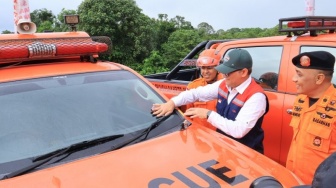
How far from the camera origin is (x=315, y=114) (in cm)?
239

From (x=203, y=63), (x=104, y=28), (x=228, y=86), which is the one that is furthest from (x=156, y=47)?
(x=228, y=86)

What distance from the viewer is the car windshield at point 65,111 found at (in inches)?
86.5

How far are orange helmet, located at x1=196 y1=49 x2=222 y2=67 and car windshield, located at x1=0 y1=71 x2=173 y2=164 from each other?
45.2 inches

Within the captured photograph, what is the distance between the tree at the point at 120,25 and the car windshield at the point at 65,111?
1043 cm

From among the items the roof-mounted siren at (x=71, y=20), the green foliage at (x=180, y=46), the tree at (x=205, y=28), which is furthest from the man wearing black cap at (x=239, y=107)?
the tree at (x=205, y=28)

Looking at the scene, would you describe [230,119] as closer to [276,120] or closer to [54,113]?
[276,120]

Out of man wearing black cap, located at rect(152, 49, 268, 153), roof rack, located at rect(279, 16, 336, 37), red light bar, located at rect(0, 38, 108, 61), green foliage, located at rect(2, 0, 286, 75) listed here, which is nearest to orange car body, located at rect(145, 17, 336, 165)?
roof rack, located at rect(279, 16, 336, 37)

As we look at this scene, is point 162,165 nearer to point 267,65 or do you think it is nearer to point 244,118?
point 244,118

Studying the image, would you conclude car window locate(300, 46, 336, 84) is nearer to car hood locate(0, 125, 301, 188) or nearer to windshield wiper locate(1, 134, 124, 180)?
car hood locate(0, 125, 301, 188)

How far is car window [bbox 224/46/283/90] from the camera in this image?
3.52 meters

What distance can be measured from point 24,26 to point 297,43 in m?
2.46

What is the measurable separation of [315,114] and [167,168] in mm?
1069

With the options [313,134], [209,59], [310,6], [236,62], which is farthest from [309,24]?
[310,6]

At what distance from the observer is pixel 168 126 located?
2.55 metres
